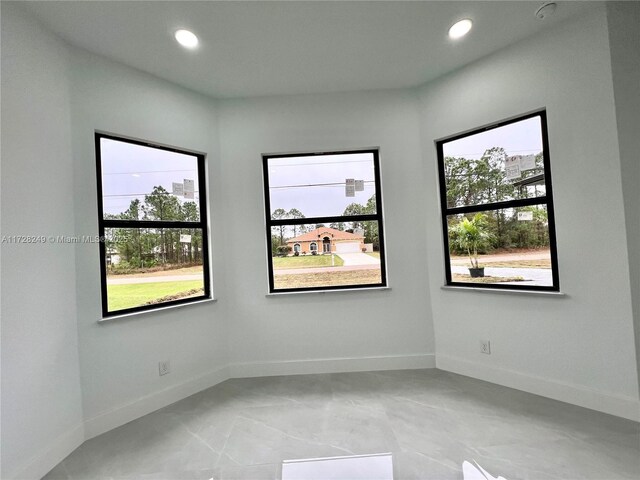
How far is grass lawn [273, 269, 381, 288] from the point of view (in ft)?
11.2

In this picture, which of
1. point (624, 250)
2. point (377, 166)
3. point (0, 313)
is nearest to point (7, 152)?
point (0, 313)

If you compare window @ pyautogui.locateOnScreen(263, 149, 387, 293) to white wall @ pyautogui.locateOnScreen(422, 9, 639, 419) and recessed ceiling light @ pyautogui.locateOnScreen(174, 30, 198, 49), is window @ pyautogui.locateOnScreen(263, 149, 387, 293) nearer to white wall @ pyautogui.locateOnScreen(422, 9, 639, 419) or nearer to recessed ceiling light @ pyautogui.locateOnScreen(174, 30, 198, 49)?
white wall @ pyautogui.locateOnScreen(422, 9, 639, 419)

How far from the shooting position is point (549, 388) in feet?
8.58

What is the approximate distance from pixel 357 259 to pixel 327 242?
0.37m

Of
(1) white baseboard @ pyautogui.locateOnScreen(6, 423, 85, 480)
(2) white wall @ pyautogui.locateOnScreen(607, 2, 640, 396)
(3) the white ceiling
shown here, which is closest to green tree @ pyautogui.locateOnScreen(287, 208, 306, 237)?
(3) the white ceiling

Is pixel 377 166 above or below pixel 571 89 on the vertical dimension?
below

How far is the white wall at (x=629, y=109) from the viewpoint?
88.0 inches

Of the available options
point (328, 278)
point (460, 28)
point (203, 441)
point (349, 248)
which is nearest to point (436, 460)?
point (203, 441)

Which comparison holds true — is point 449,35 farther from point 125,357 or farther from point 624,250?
point 125,357

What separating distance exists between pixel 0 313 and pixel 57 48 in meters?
1.83

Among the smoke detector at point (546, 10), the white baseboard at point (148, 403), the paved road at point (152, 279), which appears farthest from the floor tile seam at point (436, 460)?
the smoke detector at point (546, 10)

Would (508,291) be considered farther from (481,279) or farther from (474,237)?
(474,237)

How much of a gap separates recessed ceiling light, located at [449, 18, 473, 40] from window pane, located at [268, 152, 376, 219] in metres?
1.26

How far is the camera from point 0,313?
71.2 inches
